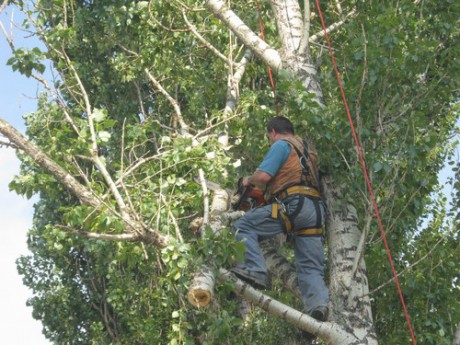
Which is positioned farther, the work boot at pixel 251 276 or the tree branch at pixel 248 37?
the tree branch at pixel 248 37

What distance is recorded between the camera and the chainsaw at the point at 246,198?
6988 millimetres

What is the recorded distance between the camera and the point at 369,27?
22.9 ft

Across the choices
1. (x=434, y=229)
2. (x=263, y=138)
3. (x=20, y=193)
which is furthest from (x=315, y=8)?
(x=20, y=193)

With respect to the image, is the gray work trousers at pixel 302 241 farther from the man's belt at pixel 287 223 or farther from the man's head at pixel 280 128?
the man's head at pixel 280 128

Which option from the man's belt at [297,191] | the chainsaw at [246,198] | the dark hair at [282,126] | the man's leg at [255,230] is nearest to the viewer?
the man's leg at [255,230]

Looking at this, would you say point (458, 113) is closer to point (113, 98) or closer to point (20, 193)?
point (113, 98)

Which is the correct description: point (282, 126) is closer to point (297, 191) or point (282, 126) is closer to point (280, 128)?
point (280, 128)

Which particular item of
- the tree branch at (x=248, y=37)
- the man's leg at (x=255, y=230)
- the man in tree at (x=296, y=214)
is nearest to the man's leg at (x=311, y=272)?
the man in tree at (x=296, y=214)

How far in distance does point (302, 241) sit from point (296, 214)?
0.26 metres

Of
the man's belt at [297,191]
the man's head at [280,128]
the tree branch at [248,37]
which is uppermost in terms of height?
the tree branch at [248,37]

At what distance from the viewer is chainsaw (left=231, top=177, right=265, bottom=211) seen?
6988mm

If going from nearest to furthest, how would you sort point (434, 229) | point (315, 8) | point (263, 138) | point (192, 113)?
point (263, 138)
point (315, 8)
point (434, 229)
point (192, 113)

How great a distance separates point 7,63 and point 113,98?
6.26m

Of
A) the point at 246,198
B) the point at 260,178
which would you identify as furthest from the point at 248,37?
the point at 260,178
